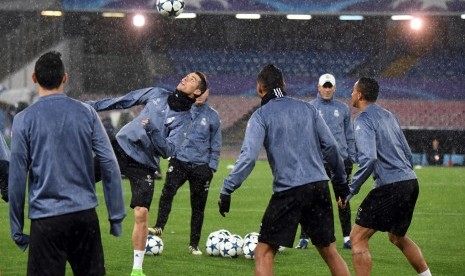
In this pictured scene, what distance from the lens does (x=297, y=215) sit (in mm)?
→ 7555

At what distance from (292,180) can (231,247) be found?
4010mm

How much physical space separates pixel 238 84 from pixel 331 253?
3831 centimetres

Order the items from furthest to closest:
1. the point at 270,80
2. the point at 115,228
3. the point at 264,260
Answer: the point at 270,80
the point at 264,260
the point at 115,228

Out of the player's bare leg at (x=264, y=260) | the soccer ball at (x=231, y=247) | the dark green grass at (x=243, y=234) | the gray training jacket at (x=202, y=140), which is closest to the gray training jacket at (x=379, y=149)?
the player's bare leg at (x=264, y=260)

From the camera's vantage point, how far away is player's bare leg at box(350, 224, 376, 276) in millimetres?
8492

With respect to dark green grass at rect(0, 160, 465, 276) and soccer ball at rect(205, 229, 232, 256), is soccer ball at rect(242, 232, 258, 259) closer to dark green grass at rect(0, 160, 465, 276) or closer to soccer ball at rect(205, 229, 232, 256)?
dark green grass at rect(0, 160, 465, 276)

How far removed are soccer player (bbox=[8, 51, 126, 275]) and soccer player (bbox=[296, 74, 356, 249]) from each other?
278 inches

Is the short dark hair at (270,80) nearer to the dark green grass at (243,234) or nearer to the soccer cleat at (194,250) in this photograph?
the dark green grass at (243,234)

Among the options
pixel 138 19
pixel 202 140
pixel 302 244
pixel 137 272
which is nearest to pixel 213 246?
pixel 302 244

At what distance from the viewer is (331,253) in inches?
299

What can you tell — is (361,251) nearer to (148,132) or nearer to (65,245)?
(148,132)

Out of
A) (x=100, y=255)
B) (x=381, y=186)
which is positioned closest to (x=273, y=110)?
(x=381, y=186)

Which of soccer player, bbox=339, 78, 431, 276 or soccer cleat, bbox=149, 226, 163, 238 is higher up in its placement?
soccer player, bbox=339, 78, 431, 276

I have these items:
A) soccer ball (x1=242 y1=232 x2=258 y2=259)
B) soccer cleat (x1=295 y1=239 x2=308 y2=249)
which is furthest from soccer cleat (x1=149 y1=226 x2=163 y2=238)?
soccer cleat (x1=295 y1=239 x2=308 y2=249)
